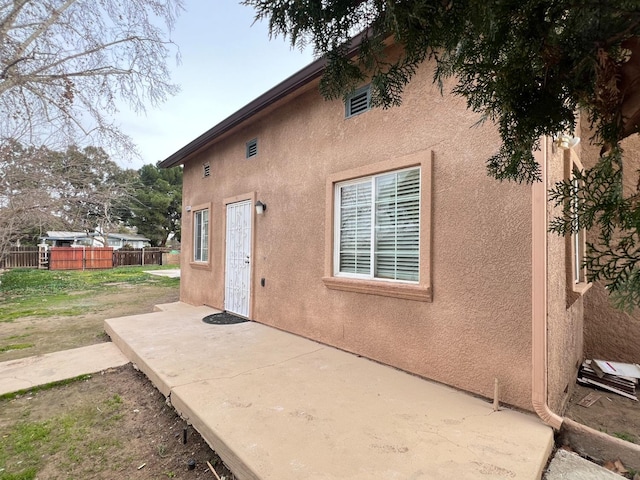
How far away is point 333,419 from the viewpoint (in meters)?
2.75

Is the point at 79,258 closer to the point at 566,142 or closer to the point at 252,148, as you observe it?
the point at 252,148

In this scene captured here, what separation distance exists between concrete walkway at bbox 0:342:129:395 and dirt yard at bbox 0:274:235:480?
198 millimetres

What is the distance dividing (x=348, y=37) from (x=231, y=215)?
612 centimetres

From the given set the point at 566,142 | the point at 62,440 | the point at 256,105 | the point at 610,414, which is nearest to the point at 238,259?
the point at 256,105

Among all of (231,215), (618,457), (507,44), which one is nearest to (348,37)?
(507,44)

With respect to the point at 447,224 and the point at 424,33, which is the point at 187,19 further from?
the point at 424,33

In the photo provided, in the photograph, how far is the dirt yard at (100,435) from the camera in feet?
8.36

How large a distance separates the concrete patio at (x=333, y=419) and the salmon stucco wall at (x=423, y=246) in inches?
14.7

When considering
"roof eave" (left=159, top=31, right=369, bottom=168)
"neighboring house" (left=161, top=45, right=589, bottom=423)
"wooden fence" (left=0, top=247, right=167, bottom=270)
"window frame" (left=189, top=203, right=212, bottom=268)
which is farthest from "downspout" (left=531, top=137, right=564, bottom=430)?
"wooden fence" (left=0, top=247, right=167, bottom=270)

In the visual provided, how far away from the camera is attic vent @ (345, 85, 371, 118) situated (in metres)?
4.39

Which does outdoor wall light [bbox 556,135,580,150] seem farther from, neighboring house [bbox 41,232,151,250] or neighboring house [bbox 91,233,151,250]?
neighboring house [bbox 91,233,151,250]

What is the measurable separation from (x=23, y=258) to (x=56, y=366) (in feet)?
77.0

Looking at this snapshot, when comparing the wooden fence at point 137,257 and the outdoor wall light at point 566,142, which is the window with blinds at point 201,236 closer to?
the outdoor wall light at point 566,142

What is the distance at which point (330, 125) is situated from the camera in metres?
4.88
